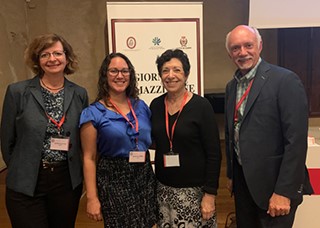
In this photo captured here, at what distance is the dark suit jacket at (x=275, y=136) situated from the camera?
5.22 feet

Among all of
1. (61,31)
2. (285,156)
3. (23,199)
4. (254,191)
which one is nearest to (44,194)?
(23,199)

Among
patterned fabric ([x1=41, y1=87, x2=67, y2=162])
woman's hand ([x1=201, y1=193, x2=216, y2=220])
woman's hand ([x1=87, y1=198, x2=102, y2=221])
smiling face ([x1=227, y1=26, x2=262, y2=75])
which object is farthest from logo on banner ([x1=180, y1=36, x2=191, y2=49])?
woman's hand ([x1=87, y1=198, x2=102, y2=221])

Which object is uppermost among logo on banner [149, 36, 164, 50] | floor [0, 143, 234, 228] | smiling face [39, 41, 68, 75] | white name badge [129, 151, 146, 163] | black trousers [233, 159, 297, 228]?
logo on banner [149, 36, 164, 50]

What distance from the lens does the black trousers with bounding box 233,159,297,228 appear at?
1.76 meters

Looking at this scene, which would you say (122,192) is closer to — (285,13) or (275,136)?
(275,136)

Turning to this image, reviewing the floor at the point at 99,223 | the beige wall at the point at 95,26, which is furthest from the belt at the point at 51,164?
the beige wall at the point at 95,26

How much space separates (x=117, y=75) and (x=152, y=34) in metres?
1.55

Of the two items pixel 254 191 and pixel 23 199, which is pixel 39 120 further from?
pixel 254 191

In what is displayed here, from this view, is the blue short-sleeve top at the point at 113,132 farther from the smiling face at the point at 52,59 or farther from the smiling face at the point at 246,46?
the smiling face at the point at 246,46

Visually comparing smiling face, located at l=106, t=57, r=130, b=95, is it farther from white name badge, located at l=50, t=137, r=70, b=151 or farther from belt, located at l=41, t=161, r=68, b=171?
belt, located at l=41, t=161, r=68, b=171

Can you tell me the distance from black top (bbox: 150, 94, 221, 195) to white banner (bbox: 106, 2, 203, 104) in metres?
1.43

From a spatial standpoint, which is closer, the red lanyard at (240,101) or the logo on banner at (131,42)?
the red lanyard at (240,101)

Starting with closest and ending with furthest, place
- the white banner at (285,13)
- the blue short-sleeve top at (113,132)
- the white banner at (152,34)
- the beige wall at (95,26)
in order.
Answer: the blue short-sleeve top at (113,132)
the white banner at (152,34)
the white banner at (285,13)
the beige wall at (95,26)

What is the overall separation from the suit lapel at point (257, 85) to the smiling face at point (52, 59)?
3.37 ft
